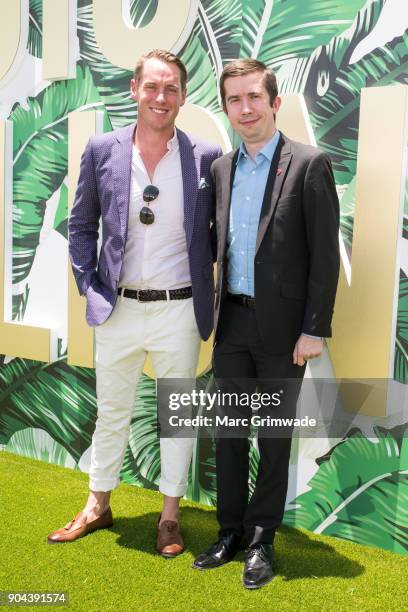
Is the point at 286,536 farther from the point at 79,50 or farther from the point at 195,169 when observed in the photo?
the point at 79,50

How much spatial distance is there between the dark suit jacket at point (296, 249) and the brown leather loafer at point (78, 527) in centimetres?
123

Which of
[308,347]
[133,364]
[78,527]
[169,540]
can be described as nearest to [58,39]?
[133,364]

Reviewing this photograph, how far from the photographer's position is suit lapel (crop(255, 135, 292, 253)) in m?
2.40

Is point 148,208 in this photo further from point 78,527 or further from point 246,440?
point 78,527

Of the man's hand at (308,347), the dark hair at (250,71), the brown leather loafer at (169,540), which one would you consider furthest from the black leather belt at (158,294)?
the brown leather loafer at (169,540)

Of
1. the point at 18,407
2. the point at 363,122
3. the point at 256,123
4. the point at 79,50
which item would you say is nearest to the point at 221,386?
the point at 256,123

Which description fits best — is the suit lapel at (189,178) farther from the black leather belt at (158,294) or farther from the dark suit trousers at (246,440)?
the dark suit trousers at (246,440)

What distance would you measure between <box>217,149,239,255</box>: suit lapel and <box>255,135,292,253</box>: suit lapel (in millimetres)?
176

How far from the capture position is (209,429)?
336cm

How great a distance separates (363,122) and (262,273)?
34.1 inches

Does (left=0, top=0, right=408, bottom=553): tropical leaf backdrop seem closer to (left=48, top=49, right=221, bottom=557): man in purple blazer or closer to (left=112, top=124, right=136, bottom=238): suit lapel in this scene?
(left=48, top=49, right=221, bottom=557): man in purple blazer

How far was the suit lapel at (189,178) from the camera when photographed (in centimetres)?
266

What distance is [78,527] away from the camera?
289 cm

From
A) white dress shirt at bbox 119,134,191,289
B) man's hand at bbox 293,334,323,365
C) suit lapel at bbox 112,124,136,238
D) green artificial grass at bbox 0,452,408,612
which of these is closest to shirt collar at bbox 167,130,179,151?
white dress shirt at bbox 119,134,191,289
